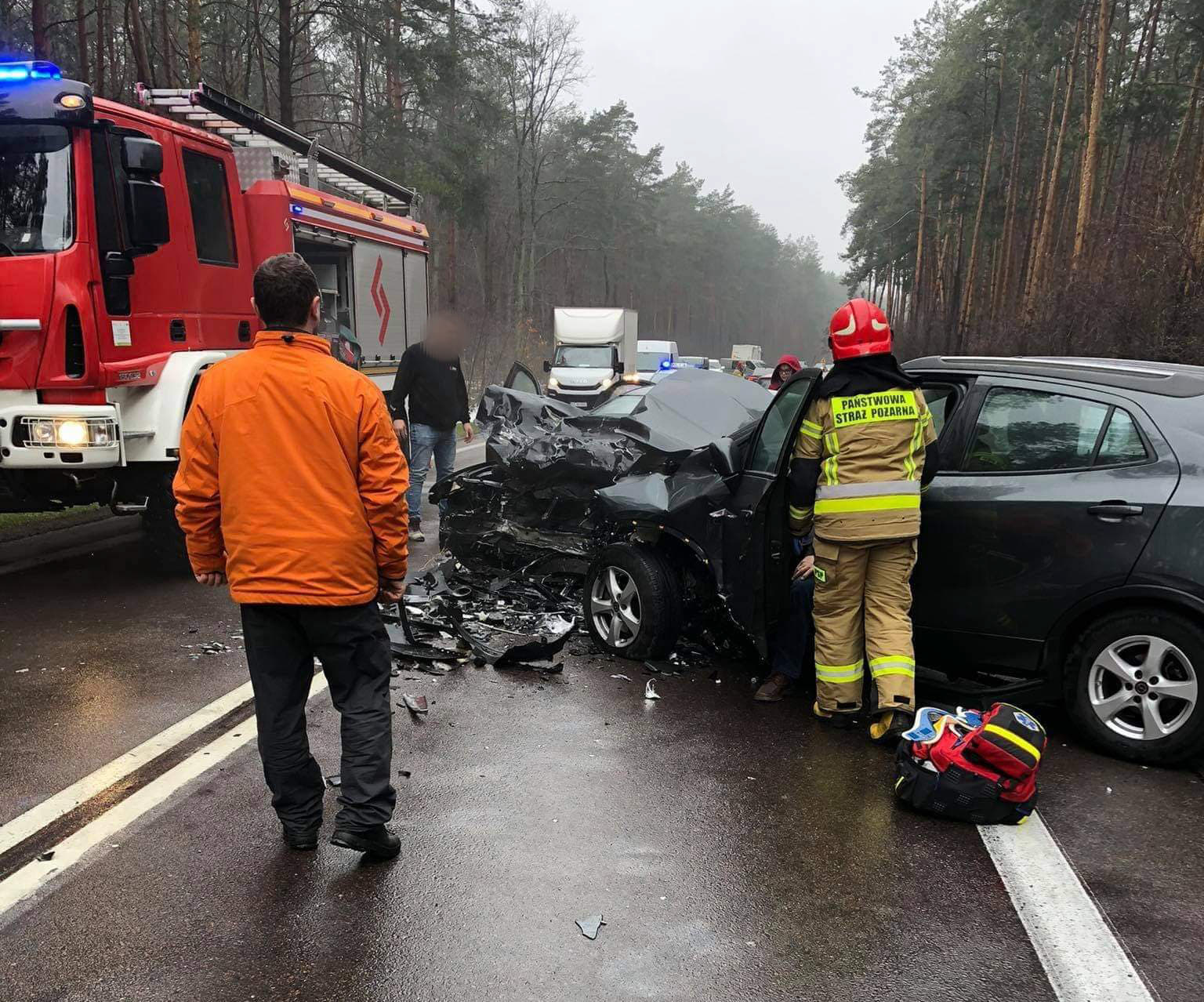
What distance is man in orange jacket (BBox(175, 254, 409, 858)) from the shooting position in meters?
2.96

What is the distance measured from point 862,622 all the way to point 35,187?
5612mm

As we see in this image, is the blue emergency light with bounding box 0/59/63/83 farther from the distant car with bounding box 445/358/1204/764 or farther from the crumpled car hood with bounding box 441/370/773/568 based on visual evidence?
the distant car with bounding box 445/358/1204/764

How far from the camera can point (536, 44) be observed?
131 feet

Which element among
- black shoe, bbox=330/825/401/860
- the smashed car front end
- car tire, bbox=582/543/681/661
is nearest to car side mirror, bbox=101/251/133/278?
the smashed car front end

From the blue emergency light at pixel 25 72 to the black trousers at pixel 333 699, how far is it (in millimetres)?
4691

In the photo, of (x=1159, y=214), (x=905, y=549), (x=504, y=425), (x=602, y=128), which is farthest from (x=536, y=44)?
(x=905, y=549)

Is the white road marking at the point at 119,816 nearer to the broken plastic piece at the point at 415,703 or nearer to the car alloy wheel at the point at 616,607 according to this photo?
the broken plastic piece at the point at 415,703

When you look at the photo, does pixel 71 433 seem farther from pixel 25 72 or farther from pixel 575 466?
pixel 575 466

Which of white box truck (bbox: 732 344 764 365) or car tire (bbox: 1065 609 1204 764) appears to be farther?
white box truck (bbox: 732 344 764 365)

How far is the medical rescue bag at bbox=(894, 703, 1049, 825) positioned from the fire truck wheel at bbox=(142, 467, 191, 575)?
5312mm

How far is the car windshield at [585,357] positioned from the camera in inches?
1000

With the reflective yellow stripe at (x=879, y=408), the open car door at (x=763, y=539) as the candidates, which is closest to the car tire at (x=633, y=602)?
the open car door at (x=763, y=539)

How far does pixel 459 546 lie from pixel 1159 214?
15678 millimetres

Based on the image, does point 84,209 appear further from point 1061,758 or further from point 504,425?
point 1061,758
